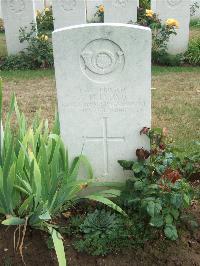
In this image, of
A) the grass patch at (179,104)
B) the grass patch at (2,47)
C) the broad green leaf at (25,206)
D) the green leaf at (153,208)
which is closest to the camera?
the green leaf at (153,208)

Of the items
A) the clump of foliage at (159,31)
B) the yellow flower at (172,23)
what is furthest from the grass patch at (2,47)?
the yellow flower at (172,23)

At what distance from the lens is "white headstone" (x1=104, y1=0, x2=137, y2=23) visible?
8336 millimetres

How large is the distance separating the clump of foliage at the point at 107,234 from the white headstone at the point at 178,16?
602cm

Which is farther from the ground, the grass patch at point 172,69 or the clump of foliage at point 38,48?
the clump of foliage at point 38,48

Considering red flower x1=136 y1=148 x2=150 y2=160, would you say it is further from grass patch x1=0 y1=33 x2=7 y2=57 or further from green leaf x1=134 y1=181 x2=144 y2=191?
grass patch x1=0 y1=33 x2=7 y2=57

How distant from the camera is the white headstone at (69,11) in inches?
331

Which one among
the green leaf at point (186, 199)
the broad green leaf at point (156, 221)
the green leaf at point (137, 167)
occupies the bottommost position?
the broad green leaf at point (156, 221)

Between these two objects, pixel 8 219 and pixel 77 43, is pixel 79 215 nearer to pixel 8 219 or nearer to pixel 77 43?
pixel 8 219

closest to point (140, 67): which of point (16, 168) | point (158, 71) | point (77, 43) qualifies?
point (77, 43)

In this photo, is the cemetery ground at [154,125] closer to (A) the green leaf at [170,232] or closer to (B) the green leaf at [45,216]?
(A) the green leaf at [170,232]

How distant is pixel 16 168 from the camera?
2963 mm

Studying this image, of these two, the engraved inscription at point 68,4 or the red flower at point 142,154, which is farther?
the engraved inscription at point 68,4

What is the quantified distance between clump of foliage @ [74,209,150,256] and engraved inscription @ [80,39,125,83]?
0.98m

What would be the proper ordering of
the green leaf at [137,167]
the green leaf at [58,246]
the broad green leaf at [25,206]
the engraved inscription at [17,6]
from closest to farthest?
the green leaf at [58,246] < the broad green leaf at [25,206] < the green leaf at [137,167] < the engraved inscription at [17,6]
